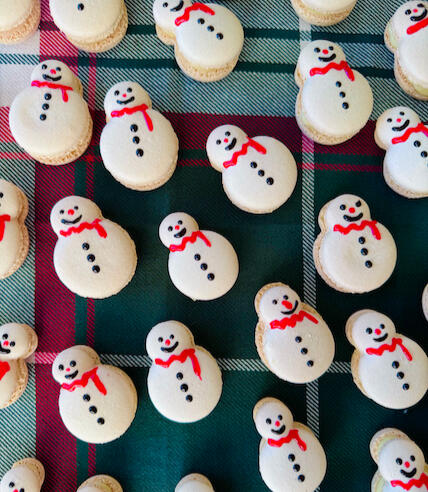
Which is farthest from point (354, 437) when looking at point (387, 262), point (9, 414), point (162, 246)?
point (9, 414)

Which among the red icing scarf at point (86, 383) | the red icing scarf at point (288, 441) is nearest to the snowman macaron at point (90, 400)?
the red icing scarf at point (86, 383)

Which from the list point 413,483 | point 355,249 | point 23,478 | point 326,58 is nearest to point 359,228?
point 355,249

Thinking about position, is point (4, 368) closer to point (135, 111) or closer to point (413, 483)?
point (135, 111)

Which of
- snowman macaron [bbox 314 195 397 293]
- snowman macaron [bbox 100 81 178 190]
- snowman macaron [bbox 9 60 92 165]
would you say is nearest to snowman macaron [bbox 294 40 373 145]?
snowman macaron [bbox 314 195 397 293]

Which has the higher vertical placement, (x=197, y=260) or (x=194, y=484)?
(x=197, y=260)

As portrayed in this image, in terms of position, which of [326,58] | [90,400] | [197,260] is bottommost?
[90,400]

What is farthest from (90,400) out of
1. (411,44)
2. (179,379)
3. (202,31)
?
(411,44)
